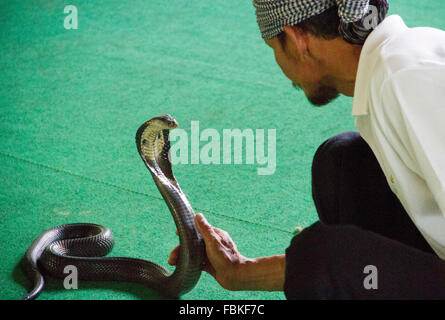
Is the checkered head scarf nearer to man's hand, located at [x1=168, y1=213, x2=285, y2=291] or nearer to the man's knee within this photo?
the man's knee

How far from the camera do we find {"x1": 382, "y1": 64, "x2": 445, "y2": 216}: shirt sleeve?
1.34m

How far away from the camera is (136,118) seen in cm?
344

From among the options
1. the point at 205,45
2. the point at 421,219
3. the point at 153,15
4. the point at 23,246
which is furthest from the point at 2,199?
the point at 153,15

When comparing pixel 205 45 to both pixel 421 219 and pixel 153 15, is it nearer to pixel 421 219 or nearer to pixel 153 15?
pixel 153 15

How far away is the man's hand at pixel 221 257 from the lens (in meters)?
1.83

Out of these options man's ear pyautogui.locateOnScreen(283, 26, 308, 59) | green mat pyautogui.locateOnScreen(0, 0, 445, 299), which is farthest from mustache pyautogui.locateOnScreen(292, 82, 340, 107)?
green mat pyautogui.locateOnScreen(0, 0, 445, 299)

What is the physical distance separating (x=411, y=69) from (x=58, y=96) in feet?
8.85

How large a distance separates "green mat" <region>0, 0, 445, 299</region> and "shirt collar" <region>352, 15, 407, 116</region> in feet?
2.53

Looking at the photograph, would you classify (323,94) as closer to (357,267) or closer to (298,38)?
(298,38)

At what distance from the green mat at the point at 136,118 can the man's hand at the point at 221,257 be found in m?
0.19

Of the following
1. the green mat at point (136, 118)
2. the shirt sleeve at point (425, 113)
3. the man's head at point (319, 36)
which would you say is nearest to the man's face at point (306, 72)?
the man's head at point (319, 36)

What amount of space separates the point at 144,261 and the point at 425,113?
1.14 m

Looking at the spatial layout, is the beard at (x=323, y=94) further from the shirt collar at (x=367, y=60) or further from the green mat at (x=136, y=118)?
the green mat at (x=136, y=118)

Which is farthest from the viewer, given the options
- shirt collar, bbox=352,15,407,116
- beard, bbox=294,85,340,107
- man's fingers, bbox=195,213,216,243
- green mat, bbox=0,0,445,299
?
green mat, bbox=0,0,445,299
